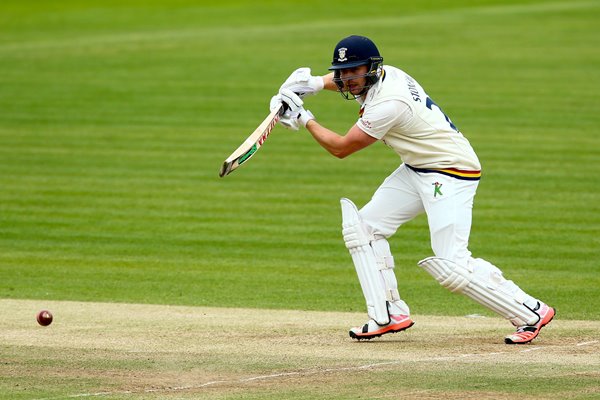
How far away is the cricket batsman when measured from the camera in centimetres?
721

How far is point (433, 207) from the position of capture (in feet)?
24.0

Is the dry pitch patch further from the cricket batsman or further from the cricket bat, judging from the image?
the cricket bat

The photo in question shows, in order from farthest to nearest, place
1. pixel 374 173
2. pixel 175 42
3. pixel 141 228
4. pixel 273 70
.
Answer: pixel 175 42, pixel 273 70, pixel 374 173, pixel 141 228

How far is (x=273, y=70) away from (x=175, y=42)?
4.85 m

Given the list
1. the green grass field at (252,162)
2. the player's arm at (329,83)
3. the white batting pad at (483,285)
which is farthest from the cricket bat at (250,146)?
the green grass field at (252,162)

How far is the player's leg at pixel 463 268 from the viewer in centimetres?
714

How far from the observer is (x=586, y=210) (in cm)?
1340

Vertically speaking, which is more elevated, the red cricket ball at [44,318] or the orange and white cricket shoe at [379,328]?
the red cricket ball at [44,318]

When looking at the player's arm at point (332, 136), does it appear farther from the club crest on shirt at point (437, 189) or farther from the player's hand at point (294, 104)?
the club crest on shirt at point (437, 189)

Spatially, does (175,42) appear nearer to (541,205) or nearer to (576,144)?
(576,144)

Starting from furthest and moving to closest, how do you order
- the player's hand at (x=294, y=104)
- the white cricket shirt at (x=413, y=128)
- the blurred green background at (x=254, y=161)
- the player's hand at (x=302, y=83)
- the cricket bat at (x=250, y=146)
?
1. the blurred green background at (x=254, y=161)
2. the player's hand at (x=302, y=83)
3. the player's hand at (x=294, y=104)
4. the cricket bat at (x=250, y=146)
5. the white cricket shirt at (x=413, y=128)

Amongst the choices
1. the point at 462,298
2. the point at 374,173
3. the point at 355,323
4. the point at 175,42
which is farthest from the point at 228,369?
the point at 175,42

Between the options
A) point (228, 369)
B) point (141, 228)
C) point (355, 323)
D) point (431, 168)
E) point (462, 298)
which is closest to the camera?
point (228, 369)

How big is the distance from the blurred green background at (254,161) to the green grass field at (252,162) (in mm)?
47
